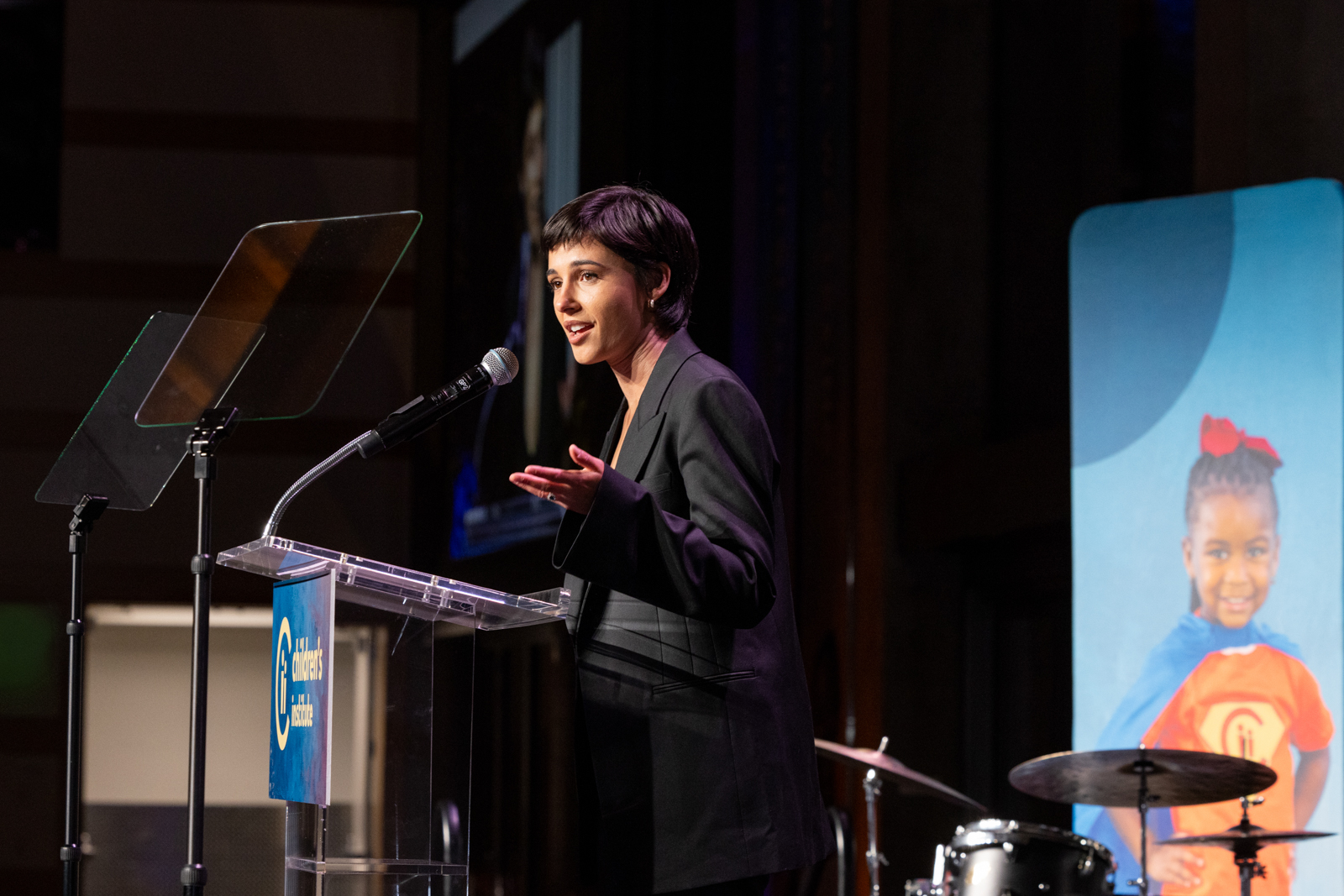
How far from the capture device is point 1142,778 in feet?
10.6

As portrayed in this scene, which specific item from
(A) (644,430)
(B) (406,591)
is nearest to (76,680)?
(B) (406,591)

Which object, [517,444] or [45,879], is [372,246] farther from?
[45,879]

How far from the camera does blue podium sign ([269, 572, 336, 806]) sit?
1663 millimetres

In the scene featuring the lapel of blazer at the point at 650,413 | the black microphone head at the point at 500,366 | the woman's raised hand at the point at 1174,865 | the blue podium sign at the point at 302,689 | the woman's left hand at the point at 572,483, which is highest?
the black microphone head at the point at 500,366

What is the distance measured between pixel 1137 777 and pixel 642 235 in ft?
7.19

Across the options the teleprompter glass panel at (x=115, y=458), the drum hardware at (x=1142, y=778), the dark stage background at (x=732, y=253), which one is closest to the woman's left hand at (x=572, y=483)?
the teleprompter glass panel at (x=115, y=458)

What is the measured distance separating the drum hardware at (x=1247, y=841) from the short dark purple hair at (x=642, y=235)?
82.1 inches

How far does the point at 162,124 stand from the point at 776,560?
7194mm

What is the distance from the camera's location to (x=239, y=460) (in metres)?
7.73

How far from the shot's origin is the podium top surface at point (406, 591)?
5.50 feet

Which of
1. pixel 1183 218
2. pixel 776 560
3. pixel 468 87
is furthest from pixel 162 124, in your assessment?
pixel 776 560

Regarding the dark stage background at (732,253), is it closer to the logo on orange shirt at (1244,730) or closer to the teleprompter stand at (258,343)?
the teleprompter stand at (258,343)

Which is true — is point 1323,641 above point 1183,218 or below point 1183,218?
below

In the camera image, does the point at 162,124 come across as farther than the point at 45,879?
Yes
